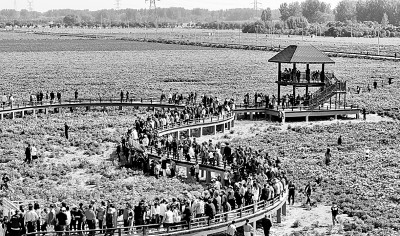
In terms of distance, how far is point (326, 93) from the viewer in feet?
182

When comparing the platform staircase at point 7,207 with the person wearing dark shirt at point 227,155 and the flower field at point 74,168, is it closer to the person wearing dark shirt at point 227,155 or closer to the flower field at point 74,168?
the flower field at point 74,168

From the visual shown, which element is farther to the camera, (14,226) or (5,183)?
(5,183)

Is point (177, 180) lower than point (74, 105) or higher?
lower

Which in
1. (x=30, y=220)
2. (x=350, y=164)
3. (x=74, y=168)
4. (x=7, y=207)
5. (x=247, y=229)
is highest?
(x=30, y=220)

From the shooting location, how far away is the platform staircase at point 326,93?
181 feet

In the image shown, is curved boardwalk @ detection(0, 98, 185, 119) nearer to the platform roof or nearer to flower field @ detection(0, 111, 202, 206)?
flower field @ detection(0, 111, 202, 206)

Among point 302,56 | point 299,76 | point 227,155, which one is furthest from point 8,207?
point 302,56

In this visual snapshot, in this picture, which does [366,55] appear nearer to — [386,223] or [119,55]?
[119,55]

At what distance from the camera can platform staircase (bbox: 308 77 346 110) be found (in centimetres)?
5531

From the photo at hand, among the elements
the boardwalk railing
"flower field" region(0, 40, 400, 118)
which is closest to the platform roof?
"flower field" region(0, 40, 400, 118)

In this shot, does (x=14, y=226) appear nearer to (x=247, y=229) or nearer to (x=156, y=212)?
(x=156, y=212)

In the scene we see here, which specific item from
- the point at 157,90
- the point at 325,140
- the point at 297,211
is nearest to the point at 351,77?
the point at 157,90

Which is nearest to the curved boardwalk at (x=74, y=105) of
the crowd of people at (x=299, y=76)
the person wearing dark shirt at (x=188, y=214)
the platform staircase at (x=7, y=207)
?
the crowd of people at (x=299, y=76)

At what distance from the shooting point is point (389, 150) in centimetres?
4434
